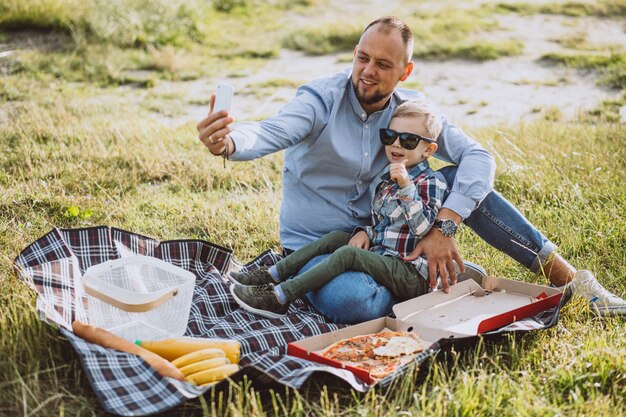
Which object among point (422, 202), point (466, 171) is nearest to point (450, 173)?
point (466, 171)

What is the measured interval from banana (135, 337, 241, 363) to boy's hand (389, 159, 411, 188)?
126cm

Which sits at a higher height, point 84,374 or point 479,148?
point 479,148

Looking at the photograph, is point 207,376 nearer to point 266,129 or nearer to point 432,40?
point 266,129

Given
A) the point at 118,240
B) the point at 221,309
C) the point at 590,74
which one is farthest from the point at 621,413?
the point at 590,74

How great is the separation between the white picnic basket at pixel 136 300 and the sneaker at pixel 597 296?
2.18 m

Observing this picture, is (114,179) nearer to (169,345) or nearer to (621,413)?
(169,345)

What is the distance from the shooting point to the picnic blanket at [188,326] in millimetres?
3414

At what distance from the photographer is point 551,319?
4.23m

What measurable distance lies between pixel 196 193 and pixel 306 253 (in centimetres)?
214

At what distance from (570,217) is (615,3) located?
38.6ft

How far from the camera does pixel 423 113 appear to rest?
4520 mm

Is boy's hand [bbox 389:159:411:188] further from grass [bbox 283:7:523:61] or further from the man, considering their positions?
grass [bbox 283:7:523:61]

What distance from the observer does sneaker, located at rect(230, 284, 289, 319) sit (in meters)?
4.39

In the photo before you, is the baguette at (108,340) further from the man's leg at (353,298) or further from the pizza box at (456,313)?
the man's leg at (353,298)
